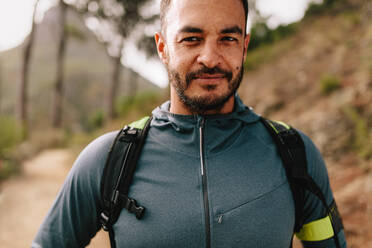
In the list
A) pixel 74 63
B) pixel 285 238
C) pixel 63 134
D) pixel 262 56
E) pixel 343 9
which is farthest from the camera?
pixel 74 63

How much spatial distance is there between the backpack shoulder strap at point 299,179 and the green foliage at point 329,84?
192 inches

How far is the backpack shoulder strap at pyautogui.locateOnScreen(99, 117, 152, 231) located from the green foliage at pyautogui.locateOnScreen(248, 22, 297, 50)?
10.3 m

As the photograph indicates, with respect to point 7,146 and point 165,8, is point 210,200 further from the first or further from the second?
point 7,146

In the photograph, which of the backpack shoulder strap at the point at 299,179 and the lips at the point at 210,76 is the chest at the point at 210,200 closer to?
the backpack shoulder strap at the point at 299,179

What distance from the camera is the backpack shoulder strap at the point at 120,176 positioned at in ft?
4.00

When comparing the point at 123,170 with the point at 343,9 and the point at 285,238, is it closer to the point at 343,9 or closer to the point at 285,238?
the point at 285,238

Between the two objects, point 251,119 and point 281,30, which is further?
point 281,30

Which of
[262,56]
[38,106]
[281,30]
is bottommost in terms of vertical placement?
[38,106]

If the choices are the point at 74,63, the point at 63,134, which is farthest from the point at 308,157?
the point at 74,63

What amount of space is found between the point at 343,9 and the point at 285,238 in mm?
11907

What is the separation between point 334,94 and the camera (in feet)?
17.8

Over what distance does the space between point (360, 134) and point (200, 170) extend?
3.90 metres

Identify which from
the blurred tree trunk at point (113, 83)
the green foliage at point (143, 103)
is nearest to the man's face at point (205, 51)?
the green foliage at point (143, 103)

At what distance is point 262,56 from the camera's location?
9344 millimetres
